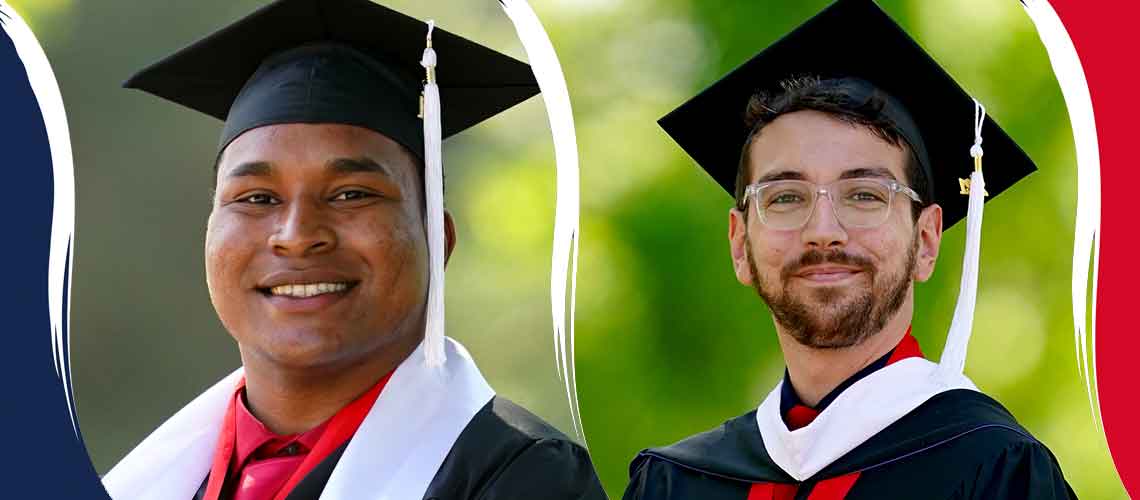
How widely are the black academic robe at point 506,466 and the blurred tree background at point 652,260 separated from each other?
651 millimetres

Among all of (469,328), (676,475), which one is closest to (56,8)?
(469,328)

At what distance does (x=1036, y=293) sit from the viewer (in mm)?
4094

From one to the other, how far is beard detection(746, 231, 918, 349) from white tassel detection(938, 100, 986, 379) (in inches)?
4.5

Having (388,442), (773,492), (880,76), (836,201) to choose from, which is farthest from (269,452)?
(880,76)

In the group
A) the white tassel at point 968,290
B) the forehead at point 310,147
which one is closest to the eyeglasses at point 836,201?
the white tassel at point 968,290

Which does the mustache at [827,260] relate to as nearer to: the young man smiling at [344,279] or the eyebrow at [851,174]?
the eyebrow at [851,174]

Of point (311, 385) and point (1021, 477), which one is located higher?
point (311, 385)

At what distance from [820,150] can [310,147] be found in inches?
39.2

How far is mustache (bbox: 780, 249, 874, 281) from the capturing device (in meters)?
2.69

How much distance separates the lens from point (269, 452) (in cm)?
298

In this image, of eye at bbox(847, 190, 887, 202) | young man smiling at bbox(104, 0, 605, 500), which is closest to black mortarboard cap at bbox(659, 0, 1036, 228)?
eye at bbox(847, 190, 887, 202)

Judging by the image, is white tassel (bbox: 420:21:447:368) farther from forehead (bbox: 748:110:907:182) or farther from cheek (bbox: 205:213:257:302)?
forehead (bbox: 748:110:907:182)

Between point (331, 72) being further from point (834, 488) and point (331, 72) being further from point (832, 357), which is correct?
point (834, 488)

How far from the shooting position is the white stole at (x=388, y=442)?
2809mm
